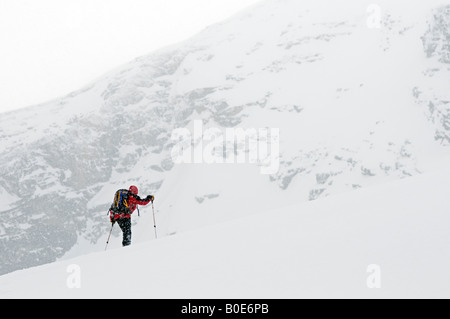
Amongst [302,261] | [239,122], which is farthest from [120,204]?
[239,122]

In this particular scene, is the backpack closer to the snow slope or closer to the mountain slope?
the snow slope

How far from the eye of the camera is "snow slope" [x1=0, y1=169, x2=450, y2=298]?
12.9 ft

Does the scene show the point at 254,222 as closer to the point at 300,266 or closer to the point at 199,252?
the point at 199,252

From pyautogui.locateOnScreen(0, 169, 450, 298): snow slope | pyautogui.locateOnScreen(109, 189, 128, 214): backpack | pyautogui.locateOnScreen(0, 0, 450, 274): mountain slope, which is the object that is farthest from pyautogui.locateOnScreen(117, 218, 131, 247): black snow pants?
pyautogui.locateOnScreen(0, 0, 450, 274): mountain slope

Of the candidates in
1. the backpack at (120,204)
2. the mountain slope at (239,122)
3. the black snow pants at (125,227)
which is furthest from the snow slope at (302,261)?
the mountain slope at (239,122)

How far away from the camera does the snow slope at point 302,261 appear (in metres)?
3.92

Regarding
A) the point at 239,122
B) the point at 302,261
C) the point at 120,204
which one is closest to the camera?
the point at 302,261

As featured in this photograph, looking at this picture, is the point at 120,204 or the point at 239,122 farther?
the point at 239,122

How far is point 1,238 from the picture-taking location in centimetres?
12138

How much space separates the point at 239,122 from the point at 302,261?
12425 centimetres

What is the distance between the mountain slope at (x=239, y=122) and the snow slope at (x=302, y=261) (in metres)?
85.0

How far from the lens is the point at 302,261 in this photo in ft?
15.3

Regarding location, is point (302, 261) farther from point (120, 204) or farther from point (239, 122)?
point (239, 122)
